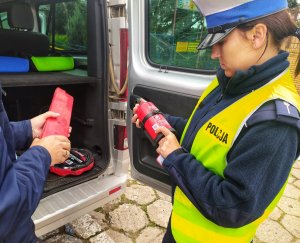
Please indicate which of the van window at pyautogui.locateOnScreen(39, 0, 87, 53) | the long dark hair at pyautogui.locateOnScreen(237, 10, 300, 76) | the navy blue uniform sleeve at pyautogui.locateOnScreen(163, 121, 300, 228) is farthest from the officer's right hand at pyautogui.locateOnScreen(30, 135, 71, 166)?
the van window at pyautogui.locateOnScreen(39, 0, 87, 53)

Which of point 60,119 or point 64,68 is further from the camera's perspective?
point 64,68

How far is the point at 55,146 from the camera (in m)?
1.11

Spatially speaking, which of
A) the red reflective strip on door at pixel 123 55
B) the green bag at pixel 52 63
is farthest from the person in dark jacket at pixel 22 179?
the green bag at pixel 52 63

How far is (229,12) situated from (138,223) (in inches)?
77.2

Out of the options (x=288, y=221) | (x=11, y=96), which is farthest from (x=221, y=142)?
(x=11, y=96)

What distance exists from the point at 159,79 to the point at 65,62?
130cm

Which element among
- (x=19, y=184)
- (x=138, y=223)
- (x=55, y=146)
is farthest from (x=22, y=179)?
(x=138, y=223)

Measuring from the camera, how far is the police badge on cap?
0.87 metres

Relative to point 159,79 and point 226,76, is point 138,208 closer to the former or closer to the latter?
point 159,79

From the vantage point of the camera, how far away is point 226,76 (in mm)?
1050

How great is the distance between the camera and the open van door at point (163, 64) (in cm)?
162

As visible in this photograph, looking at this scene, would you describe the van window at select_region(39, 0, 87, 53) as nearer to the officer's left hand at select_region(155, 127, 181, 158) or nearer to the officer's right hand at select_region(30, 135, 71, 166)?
the officer's right hand at select_region(30, 135, 71, 166)

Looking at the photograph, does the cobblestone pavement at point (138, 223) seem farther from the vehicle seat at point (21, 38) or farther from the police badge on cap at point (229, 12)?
the police badge on cap at point (229, 12)

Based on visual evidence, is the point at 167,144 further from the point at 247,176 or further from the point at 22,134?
the point at 22,134
